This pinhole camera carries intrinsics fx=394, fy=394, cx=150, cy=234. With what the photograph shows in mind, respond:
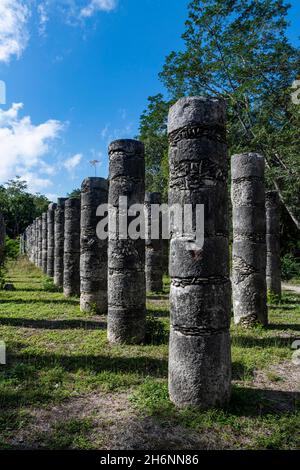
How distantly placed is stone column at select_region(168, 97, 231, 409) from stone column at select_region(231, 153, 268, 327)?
4.54 metres

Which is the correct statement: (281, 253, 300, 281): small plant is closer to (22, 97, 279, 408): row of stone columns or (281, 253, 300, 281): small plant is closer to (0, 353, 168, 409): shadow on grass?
(22, 97, 279, 408): row of stone columns

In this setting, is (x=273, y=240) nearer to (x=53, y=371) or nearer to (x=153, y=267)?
(x=153, y=267)

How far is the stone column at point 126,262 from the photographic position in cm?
799

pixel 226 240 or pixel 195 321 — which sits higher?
pixel 226 240

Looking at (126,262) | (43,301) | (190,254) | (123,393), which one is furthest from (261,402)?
(43,301)

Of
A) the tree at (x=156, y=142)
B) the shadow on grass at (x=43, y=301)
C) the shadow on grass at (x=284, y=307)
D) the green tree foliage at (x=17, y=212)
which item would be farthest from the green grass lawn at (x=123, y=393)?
the green tree foliage at (x=17, y=212)

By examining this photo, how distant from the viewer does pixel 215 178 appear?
5.14 m

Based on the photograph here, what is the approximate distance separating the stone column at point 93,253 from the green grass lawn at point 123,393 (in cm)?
184

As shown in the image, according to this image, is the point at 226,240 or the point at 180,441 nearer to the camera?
the point at 180,441

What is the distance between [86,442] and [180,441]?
38.6 inches

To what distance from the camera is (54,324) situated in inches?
383

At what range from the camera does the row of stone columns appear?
4.93m
